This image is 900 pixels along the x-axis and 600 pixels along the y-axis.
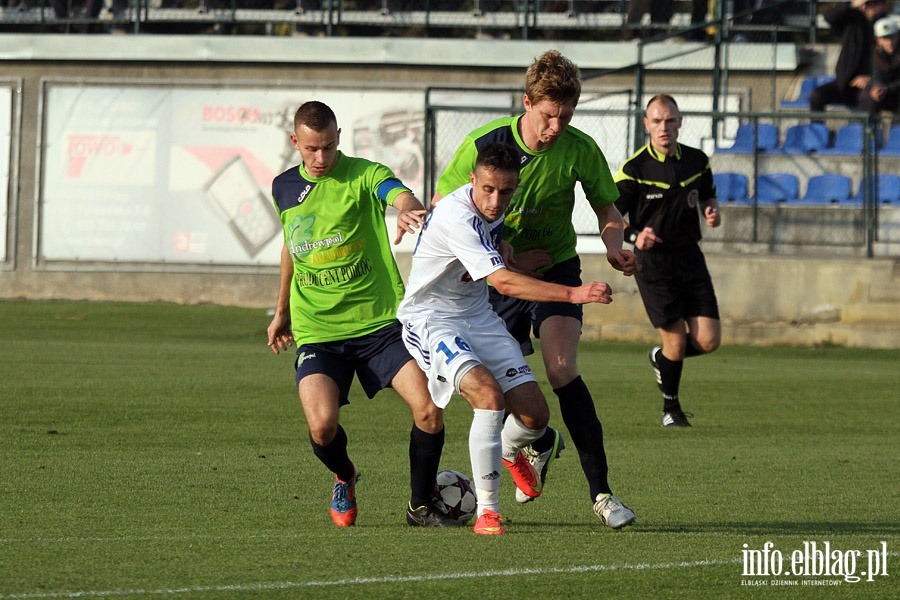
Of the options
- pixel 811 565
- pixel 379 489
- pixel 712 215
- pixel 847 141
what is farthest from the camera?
pixel 847 141

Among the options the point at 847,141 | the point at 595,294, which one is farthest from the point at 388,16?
the point at 595,294

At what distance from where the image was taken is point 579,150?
6715mm

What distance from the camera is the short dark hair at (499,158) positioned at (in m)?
5.81

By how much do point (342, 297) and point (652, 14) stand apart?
17307mm

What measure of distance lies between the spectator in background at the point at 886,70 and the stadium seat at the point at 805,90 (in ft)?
4.07

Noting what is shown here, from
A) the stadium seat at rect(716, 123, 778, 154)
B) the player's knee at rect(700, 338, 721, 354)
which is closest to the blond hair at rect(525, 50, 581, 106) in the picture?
the player's knee at rect(700, 338, 721, 354)

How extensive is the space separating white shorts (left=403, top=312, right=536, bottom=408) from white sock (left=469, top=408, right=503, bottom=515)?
0.19m

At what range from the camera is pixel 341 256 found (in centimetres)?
646

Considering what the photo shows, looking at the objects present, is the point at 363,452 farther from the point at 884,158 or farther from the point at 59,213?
the point at 59,213

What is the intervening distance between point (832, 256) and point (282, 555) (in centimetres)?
1287

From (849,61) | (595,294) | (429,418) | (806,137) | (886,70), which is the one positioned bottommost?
(429,418)

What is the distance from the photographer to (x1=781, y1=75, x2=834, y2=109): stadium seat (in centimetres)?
2098

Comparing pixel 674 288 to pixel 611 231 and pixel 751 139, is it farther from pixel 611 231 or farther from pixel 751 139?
pixel 751 139

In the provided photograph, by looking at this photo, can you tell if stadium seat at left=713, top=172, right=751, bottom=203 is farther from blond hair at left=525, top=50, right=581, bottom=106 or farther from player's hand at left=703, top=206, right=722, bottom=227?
blond hair at left=525, top=50, right=581, bottom=106
